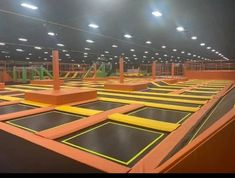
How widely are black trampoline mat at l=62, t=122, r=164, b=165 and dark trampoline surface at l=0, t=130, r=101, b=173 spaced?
386mm

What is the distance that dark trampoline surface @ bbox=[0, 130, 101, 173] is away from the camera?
6.92ft

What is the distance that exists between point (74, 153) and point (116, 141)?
69 cm

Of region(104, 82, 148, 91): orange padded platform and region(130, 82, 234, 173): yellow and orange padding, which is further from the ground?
region(104, 82, 148, 91): orange padded platform

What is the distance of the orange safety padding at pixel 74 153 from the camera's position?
2.15 metres

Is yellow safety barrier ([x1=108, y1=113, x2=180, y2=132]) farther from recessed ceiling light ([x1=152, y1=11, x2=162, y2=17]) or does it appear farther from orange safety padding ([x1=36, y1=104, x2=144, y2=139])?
recessed ceiling light ([x1=152, y1=11, x2=162, y2=17])

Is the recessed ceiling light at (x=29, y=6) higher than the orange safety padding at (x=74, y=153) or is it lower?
higher

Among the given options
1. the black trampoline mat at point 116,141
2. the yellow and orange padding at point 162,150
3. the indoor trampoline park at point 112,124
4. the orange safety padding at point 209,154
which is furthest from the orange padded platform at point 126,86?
the orange safety padding at point 209,154

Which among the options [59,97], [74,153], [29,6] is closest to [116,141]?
[74,153]

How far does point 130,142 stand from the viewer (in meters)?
2.94

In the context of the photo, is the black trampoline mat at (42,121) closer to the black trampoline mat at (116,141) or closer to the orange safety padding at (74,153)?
the orange safety padding at (74,153)

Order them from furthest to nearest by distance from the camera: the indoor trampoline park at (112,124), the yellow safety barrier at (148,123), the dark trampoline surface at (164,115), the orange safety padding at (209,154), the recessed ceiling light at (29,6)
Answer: the recessed ceiling light at (29,6) → the dark trampoline surface at (164,115) → the yellow safety barrier at (148,123) → the indoor trampoline park at (112,124) → the orange safety padding at (209,154)

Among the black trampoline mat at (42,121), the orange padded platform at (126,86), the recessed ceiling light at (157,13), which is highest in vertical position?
the recessed ceiling light at (157,13)

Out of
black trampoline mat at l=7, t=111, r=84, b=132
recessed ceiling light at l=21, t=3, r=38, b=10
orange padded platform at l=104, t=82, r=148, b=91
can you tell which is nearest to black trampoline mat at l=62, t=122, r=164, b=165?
black trampoline mat at l=7, t=111, r=84, b=132

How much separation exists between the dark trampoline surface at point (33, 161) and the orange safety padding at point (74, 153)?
68 millimetres
